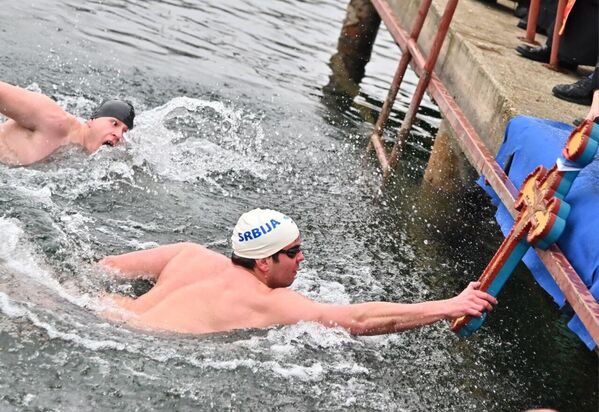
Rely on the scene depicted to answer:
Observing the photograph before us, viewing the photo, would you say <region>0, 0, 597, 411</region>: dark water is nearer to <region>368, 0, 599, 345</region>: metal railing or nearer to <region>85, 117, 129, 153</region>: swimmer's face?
<region>85, 117, 129, 153</region>: swimmer's face

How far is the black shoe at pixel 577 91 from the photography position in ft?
29.0

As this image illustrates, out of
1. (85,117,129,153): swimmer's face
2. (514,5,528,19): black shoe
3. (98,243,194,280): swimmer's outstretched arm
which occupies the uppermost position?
(514,5,528,19): black shoe

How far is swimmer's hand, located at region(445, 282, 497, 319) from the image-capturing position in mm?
5566

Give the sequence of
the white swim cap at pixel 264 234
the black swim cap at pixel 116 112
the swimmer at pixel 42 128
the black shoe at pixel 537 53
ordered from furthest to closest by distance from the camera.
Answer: the black shoe at pixel 537 53
the black swim cap at pixel 116 112
the swimmer at pixel 42 128
the white swim cap at pixel 264 234

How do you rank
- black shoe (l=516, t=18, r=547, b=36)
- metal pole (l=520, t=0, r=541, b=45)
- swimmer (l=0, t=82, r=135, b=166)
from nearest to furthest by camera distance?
1. swimmer (l=0, t=82, r=135, b=166)
2. metal pole (l=520, t=0, r=541, b=45)
3. black shoe (l=516, t=18, r=547, b=36)

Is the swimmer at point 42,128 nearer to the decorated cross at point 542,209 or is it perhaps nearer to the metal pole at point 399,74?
the metal pole at point 399,74

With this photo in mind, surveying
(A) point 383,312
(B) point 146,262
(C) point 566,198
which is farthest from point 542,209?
(B) point 146,262

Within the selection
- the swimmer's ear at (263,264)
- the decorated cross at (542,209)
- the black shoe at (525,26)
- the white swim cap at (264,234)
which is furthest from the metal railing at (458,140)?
the swimmer's ear at (263,264)

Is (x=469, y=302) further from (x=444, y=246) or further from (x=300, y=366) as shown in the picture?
(x=444, y=246)

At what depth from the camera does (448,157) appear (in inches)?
417

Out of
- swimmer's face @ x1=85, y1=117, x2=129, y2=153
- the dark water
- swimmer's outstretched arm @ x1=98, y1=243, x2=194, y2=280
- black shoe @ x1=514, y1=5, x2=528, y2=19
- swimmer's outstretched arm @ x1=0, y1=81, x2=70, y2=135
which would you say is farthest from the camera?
black shoe @ x1=514, y1=5, x2=528, y2=19

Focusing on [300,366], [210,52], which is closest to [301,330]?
[300,366]

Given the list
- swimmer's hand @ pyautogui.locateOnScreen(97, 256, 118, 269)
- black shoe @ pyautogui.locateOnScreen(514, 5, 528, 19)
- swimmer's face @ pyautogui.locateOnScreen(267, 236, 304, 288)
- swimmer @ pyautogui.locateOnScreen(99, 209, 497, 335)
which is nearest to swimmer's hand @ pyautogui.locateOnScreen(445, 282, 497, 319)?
swimmer @ pyautogui.locateOnScreen(99, 209, 497, 335)

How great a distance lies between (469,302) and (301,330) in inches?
43.9
